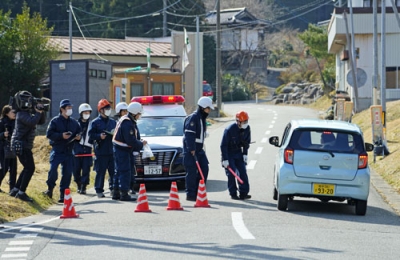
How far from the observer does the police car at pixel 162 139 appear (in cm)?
1644

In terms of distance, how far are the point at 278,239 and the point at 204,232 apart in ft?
3.65

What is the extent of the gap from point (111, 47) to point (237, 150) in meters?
42.3

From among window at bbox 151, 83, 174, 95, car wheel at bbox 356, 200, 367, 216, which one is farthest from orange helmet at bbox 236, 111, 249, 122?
window at bbox 151, 83, 174, 95

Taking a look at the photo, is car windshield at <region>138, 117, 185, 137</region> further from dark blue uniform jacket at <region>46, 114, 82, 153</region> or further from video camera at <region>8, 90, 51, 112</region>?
video camera at <region>8, 90, 51, 112</region>

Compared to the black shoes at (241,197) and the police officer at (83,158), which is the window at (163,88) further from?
the black shoes at (241,197)

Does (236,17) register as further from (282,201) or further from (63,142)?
(282,201)

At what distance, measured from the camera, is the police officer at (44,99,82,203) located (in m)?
14.0

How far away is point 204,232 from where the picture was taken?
34.1 feet

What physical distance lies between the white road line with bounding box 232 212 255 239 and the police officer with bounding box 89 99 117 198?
381 centimetres

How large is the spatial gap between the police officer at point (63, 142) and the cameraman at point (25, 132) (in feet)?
1.87

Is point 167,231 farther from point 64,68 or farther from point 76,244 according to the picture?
point 64,68

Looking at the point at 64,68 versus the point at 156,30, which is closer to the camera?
the point at 64,68

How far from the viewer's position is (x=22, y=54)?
153ft

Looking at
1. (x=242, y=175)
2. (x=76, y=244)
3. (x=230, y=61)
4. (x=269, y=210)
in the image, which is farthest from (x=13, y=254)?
(x=230, y=61)
